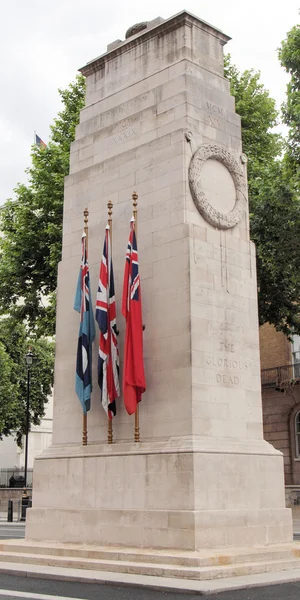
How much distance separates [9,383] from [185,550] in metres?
34.1

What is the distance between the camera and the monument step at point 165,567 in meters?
11.5

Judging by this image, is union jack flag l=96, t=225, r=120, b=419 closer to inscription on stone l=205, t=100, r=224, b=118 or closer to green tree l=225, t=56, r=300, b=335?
inscription on stone l=205, t=100, r=224, b=118

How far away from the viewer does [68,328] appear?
16891mm

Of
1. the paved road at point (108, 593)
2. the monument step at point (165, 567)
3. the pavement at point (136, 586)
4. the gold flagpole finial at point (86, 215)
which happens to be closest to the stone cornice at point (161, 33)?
the gold flagpole finial at point (86, 215)

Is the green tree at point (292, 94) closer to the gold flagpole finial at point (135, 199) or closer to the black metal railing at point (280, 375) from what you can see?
the gold flagpole finial at point (135, 199)

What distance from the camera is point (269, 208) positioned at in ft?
84.3

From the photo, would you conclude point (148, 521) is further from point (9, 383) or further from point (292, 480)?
point (9, 383)

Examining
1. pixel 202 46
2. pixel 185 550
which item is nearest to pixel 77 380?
pixel 185 550

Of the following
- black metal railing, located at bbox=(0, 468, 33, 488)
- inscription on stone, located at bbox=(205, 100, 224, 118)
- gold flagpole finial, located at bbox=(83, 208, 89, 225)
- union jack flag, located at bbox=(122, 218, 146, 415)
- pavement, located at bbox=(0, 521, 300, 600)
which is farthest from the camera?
black metal railing, located at bbox=(0, 468, 33, 488)

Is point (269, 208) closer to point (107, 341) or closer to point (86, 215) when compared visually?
point (86, 215)

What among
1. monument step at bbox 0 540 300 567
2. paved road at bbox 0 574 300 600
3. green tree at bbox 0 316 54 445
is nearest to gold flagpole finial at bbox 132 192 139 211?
monument step at bbox 0 540 300 567

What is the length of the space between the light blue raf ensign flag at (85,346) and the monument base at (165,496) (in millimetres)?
1096

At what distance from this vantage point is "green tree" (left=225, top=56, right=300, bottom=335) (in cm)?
2545

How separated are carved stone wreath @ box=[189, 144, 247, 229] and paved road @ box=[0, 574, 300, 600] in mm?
7265
